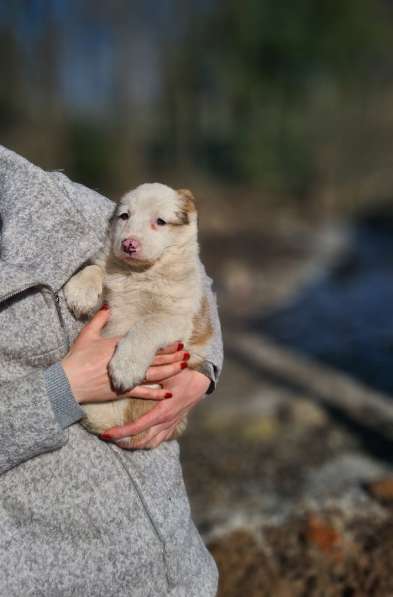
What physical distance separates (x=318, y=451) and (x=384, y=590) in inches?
60.4

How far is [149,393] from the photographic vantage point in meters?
1.97

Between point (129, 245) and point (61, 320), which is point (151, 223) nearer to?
point (129, 245)

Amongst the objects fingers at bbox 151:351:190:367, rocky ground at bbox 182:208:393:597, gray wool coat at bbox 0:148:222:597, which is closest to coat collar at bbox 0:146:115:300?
gray wool coat at bbox 0:148:222:597

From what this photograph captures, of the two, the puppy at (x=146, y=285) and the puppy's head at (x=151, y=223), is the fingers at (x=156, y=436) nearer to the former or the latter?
the puppy at (x=146, y=285)

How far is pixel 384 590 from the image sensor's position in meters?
3.12

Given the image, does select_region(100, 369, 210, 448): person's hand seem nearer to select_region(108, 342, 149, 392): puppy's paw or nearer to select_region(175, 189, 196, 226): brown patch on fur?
select_region(108, 342, 149, 392): puppy's paw

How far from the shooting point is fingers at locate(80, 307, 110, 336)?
1.92 m

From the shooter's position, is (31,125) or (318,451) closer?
(318,451)

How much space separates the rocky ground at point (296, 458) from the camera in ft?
10.9

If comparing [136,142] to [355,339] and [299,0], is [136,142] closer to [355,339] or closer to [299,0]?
[299,0]

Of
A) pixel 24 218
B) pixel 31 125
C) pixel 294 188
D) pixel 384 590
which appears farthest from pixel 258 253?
pixel 24 218

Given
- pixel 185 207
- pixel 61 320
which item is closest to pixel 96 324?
pixel 61 320

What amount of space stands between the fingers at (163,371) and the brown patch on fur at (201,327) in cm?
13

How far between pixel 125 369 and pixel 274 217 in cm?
1312
